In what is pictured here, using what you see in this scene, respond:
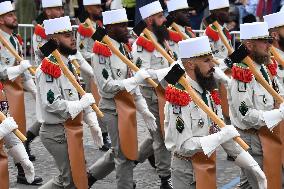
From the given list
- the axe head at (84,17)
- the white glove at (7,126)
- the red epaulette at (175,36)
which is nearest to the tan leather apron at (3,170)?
the white glove at (7,126)

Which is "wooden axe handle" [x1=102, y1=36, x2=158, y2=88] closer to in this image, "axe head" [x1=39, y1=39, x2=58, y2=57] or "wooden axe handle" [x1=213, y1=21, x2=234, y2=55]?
"axe head" [x1=39, y1=39, x2=58, y2=57]

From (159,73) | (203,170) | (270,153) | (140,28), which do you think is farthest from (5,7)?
(203,170)

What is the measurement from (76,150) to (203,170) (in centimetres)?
199

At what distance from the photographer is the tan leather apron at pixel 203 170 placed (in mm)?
8922

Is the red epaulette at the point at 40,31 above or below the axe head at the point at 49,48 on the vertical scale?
below

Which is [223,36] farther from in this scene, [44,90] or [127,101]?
→ [44,90]

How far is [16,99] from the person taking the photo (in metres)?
13.0

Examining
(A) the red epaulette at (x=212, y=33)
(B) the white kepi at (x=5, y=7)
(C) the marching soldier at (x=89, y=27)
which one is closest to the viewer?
(B) the white kepi at (x=5, y=7)

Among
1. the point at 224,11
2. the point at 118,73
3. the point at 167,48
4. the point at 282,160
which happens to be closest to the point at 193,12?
the point at 224,11

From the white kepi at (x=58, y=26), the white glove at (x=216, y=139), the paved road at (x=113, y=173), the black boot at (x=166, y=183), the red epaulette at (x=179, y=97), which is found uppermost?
the white kepi at (x=58, y=26)

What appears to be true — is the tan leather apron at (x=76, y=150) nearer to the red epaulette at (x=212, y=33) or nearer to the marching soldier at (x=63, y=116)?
the marching soldier at (x=63, y=116)

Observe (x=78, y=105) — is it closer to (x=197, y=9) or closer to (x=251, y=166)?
(x=251, y=166)

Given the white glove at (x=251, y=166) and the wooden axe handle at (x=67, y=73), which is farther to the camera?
the wooden axe handle at (x=67, y=73)

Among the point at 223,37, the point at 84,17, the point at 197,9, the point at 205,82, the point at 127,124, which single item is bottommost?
the point at 197,9
